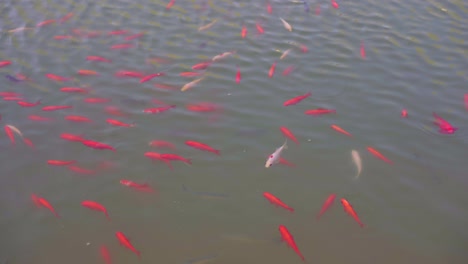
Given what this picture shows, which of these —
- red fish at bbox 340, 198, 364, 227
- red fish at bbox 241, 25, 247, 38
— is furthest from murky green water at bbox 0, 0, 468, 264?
red fish at bbox 241, 25, 247, 38

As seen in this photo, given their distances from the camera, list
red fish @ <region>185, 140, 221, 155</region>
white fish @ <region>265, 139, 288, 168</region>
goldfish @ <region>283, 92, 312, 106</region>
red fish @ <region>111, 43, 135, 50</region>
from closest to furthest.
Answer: white fish @ <region>265, 139, 288, 168</region> → red fish @ <region>185, 140, 221, 155</region> → goldfish @ <region>283, 92, 312, 106</region> → red fish @ <region>111, 43, 135, 50</region>

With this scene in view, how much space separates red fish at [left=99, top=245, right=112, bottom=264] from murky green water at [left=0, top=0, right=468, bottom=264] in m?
0.10

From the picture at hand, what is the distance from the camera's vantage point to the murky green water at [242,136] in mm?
5582

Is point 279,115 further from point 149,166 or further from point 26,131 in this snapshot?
point 26,131

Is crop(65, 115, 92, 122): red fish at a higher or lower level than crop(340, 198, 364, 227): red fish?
higher

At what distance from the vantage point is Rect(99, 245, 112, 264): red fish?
5.27 metres

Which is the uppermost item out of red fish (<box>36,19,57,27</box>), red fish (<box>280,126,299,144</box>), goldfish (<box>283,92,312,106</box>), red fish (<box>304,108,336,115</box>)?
red fish (<box>36,19,57,27</box>)

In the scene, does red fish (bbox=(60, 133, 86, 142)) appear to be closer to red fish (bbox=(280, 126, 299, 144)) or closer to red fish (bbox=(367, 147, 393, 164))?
red fish (bbox=(280, 126, 299, 144))

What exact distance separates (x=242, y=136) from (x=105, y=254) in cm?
273

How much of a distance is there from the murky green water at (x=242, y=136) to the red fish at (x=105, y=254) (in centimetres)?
10

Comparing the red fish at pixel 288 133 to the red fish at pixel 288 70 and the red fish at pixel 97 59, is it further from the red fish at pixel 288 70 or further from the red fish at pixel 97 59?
the red fish at pixel 97 59

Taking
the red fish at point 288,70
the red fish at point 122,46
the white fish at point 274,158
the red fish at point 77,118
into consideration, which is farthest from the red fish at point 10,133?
the red fish at point 288,70

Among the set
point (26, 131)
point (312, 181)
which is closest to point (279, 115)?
point (312, 181)

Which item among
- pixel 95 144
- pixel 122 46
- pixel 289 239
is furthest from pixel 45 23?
pixel 289 239
